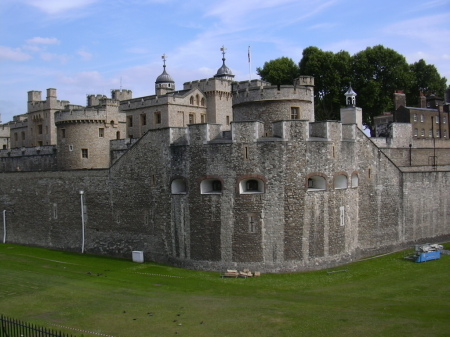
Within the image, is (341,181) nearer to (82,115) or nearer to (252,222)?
(252,222)

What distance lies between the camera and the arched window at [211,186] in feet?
90.3

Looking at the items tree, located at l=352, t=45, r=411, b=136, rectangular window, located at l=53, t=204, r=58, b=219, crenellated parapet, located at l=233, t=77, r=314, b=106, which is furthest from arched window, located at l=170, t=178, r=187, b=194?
tree, located at l=352, t=45, r=411, b=136

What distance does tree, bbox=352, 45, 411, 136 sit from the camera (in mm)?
55906

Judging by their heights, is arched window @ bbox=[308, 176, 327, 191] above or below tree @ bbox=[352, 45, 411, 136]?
below

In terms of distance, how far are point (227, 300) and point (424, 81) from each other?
47452mm

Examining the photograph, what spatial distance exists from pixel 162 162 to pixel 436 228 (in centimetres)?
1960

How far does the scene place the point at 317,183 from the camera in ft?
91.6

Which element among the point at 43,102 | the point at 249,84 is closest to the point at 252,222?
the point at 249,84

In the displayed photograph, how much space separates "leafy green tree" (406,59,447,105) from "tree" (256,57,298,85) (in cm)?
1326

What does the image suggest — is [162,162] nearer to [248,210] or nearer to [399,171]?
[248,210]

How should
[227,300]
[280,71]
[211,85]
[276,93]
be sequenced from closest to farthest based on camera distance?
[227,300] → [276,93] → [211,85] → [280,71]

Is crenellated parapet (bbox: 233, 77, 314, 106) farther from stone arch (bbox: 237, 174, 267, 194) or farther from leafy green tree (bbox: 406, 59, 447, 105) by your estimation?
leafy green tree (bbox: 406, 59, 447, 105)

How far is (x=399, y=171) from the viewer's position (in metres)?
33.2

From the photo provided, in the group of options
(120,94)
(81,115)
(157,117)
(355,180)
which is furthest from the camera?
(120,94)
